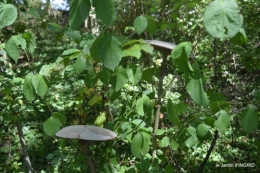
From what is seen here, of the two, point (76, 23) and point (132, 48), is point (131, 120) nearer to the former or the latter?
point (132, 48)

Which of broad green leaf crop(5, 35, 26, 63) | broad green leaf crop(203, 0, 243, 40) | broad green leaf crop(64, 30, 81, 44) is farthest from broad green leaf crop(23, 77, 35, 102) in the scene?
broad green leaf crop(203, 0, 243, 40)

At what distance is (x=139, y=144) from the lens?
142cm

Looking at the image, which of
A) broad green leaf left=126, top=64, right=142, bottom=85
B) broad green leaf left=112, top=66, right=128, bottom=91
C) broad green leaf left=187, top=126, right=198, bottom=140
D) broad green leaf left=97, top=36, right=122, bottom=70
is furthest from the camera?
broad green leaf left=187, top=126, right=198, bottom=140

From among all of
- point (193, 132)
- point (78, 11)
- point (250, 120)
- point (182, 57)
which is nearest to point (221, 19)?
point (182, 57)

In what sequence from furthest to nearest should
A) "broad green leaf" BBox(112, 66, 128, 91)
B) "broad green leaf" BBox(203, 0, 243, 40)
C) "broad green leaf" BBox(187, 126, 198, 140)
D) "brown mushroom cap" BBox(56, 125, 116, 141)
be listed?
"brown mushroom cap" BBox(56, 125, 116, 141)
"broad green leaf" BBox(187, 126, 198, 140)
"broad green leaf" BBox(112, 66, 128, 91)
"broad green leaf" BBox(203, 0, 243, 40)

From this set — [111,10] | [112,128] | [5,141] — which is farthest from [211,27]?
[5,141]

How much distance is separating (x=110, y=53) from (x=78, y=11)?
14 cm

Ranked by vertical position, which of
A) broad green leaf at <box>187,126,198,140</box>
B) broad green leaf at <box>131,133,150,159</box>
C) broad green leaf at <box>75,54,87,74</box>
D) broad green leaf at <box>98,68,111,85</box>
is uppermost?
broad green leaf at <box>75,54,87,74</box>

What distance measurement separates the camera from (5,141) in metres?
4.77

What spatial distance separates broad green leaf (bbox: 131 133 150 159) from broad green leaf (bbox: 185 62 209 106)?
2.14 feet

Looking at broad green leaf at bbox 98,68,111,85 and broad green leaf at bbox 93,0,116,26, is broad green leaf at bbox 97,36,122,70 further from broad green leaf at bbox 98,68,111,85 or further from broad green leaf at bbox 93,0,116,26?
broad green leaf at bbox 98,68,111,85

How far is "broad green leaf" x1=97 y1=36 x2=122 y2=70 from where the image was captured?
0.77 metres

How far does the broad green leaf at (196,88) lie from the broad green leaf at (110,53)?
0.22 metres

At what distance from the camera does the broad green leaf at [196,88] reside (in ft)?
2.68
